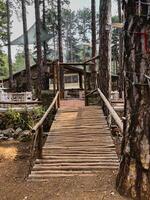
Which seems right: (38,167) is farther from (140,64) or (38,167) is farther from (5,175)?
(140,64)

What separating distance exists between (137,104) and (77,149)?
10.4 feet

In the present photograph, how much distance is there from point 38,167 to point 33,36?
3060 cm

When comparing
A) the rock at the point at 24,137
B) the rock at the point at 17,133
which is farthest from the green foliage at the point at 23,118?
the rock at the point at 24,137

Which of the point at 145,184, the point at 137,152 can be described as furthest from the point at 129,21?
the point at 145,184

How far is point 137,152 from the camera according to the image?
5.14 m

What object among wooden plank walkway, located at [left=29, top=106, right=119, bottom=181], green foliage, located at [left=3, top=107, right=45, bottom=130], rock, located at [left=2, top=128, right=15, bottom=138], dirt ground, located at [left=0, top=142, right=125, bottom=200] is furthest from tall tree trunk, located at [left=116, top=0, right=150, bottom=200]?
green foliage, located at [left=3, top=107, right=45, bottom=130]

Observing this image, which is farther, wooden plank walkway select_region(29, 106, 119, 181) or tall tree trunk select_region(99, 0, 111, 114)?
tall tree trunk select_region(99, 0, 111, 114)

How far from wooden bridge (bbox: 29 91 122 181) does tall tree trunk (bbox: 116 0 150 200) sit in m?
1.63

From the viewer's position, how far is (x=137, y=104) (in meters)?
5.11

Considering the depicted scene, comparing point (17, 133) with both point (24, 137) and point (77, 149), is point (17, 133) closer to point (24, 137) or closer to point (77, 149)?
point (24, 137)

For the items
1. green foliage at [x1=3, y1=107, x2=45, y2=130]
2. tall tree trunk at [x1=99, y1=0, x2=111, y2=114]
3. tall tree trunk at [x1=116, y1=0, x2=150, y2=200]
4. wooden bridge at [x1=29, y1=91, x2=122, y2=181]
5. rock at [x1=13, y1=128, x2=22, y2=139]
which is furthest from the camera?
green foliage at [x1=3, y1=107, x2=45, y2=130]

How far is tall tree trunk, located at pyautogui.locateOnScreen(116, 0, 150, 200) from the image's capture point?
4.95 metres

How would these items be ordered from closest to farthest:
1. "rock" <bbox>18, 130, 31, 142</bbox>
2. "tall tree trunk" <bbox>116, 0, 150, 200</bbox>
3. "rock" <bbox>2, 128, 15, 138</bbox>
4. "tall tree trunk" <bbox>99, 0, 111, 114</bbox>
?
A: "tall tree trunk" <bbox>116, 0, 150, 200</bbox>
"rock" <bbox>18, 130, 31, 142</bbox>
"tall tree trunk" <bbox>99, 0, 111, 114</bbox>
"rock" <bbox>2, 128, 15, 138</bbox>

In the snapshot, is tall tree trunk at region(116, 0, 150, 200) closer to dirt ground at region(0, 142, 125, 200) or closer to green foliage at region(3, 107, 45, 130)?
dirt ground at region(0, 142, 125, 200)
